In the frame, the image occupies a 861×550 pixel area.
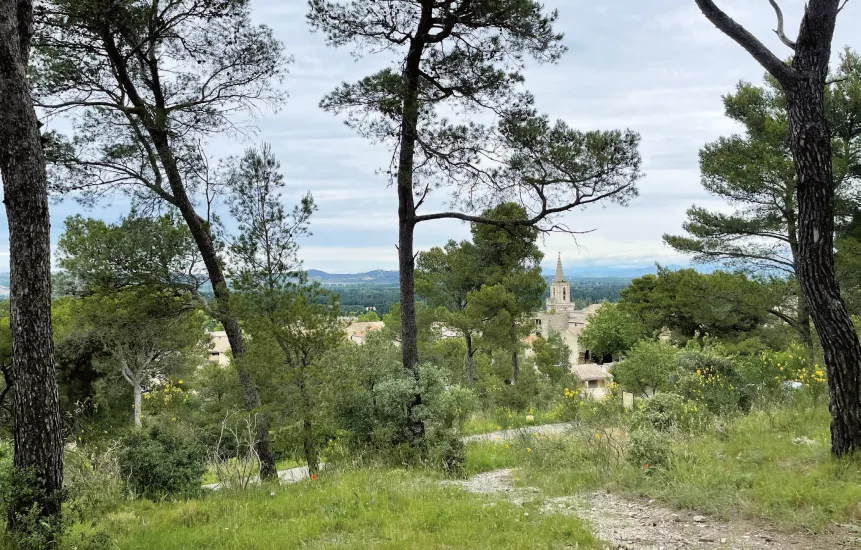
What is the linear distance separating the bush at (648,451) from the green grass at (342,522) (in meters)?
1.64

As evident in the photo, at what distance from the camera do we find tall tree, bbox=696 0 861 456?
5.14 metres

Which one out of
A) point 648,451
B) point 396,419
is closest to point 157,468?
point 396,419

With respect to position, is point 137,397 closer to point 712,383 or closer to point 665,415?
point 665,415

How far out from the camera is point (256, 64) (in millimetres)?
8742

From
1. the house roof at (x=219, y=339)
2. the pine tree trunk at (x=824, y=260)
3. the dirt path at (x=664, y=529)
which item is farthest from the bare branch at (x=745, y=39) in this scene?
the house roof at (x=219, y=339)

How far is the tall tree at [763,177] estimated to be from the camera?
13734mm

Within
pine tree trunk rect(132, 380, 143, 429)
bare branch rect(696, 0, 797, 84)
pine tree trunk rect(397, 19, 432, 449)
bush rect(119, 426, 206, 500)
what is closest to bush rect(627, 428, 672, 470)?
pine tree trunk rect(397, 19, 432, 449)

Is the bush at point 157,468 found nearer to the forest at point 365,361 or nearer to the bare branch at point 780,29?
the forest at point 365,361

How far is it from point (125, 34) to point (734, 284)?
1681 centimetres

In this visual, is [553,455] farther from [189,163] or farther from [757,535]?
[189,163]

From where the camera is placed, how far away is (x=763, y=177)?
49.7ft

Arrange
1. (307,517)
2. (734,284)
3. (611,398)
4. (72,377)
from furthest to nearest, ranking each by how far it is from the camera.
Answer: (72,377), (734,284), (611,398), (307,517)

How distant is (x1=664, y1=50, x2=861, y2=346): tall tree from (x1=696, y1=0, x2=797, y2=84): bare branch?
32.9 ft

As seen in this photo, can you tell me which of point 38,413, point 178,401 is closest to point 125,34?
point 38,413
